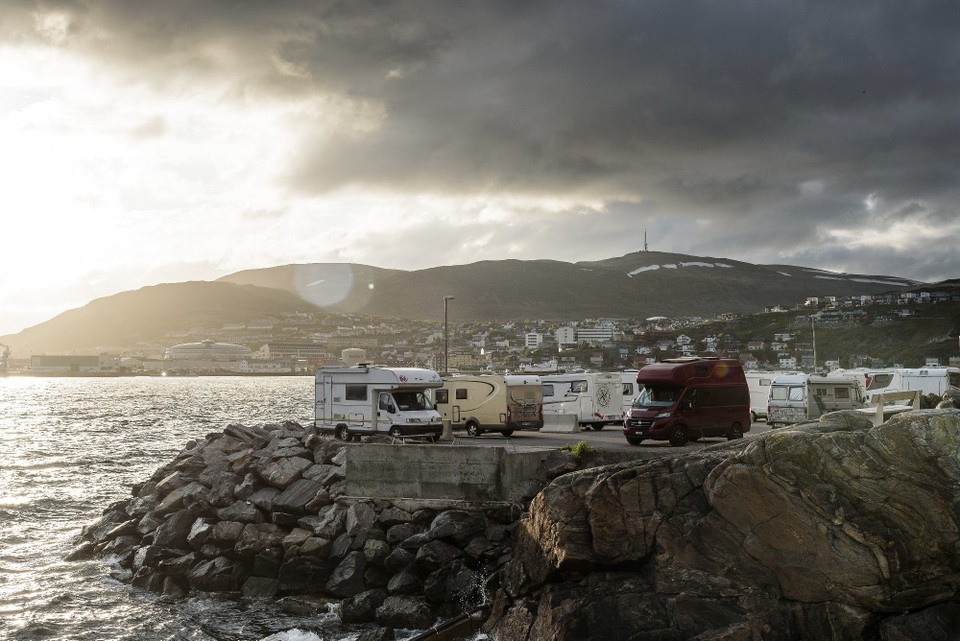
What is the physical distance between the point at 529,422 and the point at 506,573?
59.2 ft

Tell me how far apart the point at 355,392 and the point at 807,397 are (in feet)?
75.5

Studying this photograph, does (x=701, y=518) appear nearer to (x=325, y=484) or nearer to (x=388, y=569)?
(x=388, y=569)

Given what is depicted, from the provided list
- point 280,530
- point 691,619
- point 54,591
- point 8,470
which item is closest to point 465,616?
point 691,619

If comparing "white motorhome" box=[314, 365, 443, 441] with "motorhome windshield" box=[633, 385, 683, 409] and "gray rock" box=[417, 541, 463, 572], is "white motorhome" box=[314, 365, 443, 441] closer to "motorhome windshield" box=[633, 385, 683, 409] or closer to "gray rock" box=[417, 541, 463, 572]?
"motorhome windshield" box=[633, 385, 683, 409]

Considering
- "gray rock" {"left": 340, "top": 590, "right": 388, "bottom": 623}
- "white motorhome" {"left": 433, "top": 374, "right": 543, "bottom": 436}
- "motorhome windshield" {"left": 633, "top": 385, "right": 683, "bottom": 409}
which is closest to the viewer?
"gray rock" {"left": 340, "top": 590, "right": 388, "bottom": 623}

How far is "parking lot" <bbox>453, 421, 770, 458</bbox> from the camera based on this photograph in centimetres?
2418

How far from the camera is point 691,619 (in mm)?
13648

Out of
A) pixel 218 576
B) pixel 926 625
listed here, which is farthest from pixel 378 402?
pixel 926 625

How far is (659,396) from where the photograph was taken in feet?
87.6

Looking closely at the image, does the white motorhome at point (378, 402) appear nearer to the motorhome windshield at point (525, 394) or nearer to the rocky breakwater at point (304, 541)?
the rocky breakwater at point (304, 541)

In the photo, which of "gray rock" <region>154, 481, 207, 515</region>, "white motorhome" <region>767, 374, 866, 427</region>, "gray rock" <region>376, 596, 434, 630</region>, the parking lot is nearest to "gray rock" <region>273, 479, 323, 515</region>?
"gray rock" <region>154, 481, 207, 515</region>

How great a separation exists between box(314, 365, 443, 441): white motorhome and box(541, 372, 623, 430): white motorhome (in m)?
8.71

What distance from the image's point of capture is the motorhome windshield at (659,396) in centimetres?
2634

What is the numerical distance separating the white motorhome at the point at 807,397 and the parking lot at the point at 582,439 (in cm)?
142
